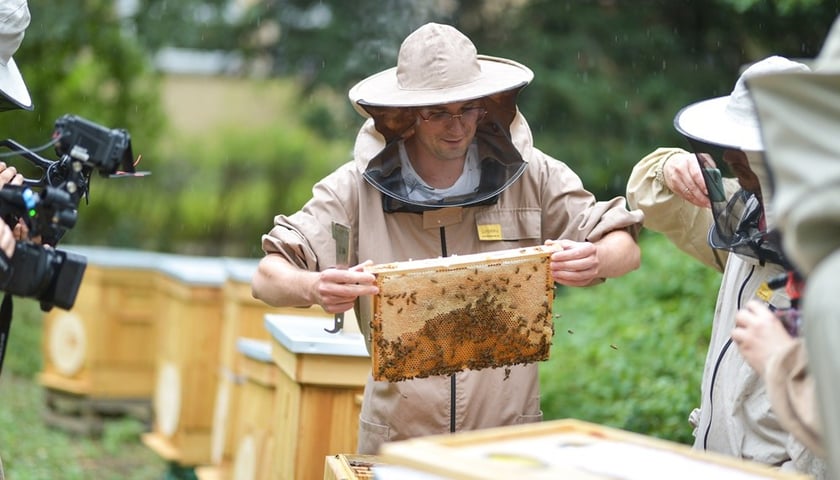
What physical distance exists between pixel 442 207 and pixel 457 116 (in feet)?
0.96

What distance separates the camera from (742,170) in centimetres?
300

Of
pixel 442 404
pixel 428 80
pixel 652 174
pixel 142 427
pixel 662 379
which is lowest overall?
pixel 142 427

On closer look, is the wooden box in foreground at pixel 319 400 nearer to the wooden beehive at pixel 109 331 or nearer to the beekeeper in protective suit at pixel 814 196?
the beekeeper in protective suit at pixel 814 196

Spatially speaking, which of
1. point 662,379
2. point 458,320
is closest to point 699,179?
point 458,320

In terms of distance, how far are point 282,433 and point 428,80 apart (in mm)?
1682

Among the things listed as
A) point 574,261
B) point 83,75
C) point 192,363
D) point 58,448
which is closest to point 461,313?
point 574,261

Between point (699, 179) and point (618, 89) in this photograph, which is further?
point (618, 89)

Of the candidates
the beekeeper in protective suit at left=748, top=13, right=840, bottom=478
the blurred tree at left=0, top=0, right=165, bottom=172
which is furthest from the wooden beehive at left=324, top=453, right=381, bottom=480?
the blurred tree at left=0, top=0, right=165, bottom=172

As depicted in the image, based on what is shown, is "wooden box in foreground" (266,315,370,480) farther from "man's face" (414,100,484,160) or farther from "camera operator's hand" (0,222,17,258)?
"camera operator's hand" (0,222,17,258)

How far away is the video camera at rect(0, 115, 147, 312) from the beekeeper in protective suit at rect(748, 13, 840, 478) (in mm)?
1763

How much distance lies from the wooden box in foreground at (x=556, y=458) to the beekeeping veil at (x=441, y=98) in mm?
1221

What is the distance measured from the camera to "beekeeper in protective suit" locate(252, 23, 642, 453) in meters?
3.46

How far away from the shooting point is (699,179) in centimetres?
344

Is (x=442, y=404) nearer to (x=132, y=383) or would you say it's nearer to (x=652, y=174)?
(x=652, y=174)
